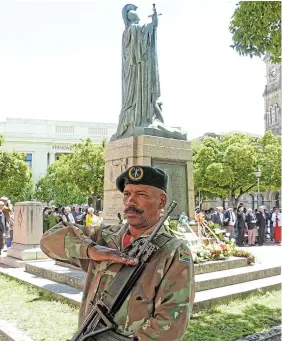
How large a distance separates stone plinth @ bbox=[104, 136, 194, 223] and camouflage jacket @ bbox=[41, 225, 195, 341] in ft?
22.6

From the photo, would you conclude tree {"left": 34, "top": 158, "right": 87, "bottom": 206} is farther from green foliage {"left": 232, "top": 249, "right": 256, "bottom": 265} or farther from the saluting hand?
the saluting hand

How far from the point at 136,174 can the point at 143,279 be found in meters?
0.57

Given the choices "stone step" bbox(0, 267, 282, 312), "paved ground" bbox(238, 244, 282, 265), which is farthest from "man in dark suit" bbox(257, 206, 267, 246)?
"stone step" bbox(0, 267, 282, 312)

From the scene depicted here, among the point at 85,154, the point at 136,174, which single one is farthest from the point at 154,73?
the point at 85,154

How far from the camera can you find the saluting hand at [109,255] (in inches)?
75.6

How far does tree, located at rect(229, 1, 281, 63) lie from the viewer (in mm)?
6672

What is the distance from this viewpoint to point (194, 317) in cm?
590

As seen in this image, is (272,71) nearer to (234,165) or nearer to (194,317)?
(234,165)

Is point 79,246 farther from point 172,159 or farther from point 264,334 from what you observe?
point 172,159

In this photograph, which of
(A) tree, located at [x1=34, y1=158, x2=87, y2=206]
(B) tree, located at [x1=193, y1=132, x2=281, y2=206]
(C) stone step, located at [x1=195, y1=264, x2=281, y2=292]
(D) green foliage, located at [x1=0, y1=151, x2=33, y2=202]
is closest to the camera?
(C) stone step, located at [x1=195, y1=264, x2=281, y2=292]

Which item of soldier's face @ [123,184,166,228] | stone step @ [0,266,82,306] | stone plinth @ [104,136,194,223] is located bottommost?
stone step @ [0,266,82,306]

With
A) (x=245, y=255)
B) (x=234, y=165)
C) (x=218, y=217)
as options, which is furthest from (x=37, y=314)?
(x=234, y=165)

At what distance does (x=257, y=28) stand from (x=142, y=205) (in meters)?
5.82

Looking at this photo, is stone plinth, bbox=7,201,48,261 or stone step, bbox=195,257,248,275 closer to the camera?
stone step, bbox=195,257,248,275
